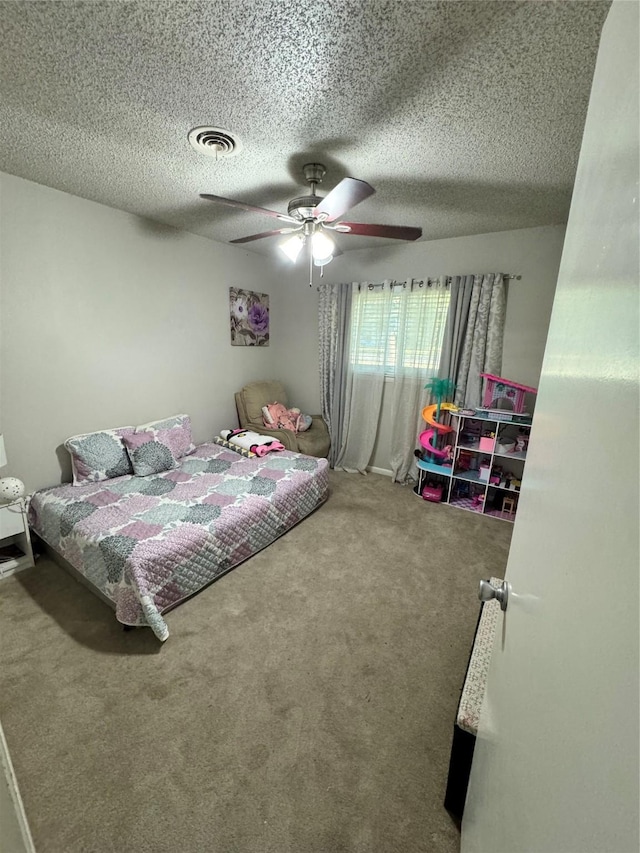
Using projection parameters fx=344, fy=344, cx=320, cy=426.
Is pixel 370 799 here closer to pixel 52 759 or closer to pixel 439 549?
pixel 52 759

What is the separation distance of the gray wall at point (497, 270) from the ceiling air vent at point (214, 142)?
169 cm

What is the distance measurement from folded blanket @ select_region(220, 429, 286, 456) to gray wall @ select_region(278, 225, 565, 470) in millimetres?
1264

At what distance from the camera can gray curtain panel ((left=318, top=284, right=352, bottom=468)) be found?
12.4ft

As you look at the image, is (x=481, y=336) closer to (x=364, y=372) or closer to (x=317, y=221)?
(x=364, y=372)

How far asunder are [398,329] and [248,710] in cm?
322

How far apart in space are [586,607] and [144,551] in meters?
1.89

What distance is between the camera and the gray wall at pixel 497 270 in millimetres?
2867

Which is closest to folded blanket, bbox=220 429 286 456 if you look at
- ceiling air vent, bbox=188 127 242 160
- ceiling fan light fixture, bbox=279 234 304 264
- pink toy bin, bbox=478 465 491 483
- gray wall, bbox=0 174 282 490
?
gray wall, bbox=0 174 282 490

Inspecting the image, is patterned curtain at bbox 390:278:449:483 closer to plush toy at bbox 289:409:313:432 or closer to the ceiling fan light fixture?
plush toy at bbox 289:409:313:432

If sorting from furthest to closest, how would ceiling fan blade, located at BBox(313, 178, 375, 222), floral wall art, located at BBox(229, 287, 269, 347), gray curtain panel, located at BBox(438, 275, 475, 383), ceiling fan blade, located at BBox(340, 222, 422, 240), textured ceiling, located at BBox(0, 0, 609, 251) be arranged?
floral wall art, located at BBox(229, 287, 269, 347) → gray curtain panel, located at BBox(438, 275, 475, 383) → ceiling fan blade, located at BBox(340, 222, 422, 240) → ceiling fan blade, located at BBox(313, 178, 375, 222) → textured ceiling, located at BBox(0, 0, 609, 251)

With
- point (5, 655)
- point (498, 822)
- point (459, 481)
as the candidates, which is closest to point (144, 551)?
point (5, 655)

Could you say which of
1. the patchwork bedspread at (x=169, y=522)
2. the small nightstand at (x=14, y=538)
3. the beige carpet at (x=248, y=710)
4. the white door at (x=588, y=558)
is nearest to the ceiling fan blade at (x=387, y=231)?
the white door at (x=588, y=558)

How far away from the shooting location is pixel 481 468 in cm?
312

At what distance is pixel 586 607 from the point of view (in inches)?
14.7
